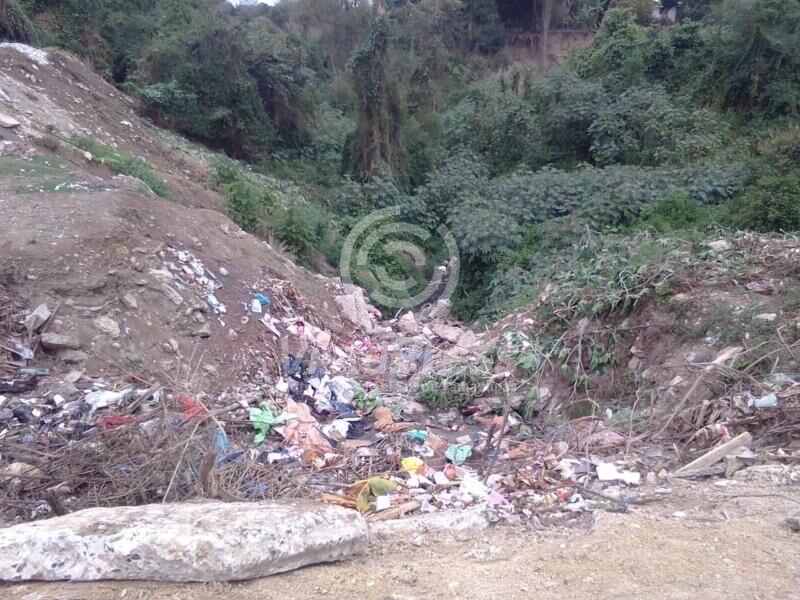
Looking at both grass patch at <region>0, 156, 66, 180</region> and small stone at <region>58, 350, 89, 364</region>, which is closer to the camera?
small stone at <region>58, 350, 89, 364</region>

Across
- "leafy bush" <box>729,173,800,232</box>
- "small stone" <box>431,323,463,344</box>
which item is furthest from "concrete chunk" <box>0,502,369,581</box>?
"leafy bush" <box>729,173,800,232</box>

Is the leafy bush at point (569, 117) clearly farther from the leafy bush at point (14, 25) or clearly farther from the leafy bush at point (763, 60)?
the leafy bush at point (14, 25)

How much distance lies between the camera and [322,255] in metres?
9.48

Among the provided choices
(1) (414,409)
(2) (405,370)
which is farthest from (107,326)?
(2) (405,370)

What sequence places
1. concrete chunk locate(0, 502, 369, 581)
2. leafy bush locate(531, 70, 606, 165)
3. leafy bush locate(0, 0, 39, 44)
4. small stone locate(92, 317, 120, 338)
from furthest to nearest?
leafy bush locate(531, 70, 606, 165), leafy bush locate(0, 0, 39, 44), small stone locate(92, 317, 120, 338), concrete chunk locate(0, 502, 369, 581)

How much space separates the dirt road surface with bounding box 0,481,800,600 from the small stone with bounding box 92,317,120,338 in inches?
101

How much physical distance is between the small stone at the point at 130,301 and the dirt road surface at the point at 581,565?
2842 millimetres

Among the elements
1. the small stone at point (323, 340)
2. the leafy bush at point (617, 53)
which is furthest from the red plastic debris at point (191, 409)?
the leafy bush at point (617, 53)

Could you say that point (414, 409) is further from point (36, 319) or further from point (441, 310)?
point (441, 310)

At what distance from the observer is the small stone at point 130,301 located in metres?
4.91

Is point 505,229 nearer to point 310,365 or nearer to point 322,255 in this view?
point 322,255

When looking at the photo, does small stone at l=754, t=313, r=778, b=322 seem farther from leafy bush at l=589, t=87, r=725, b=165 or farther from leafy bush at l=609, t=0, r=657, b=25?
A: leafy bush at l=609, t=0, r=657, b=25

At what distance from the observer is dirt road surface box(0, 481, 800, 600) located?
2393mm

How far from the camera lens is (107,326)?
15.4 feet
